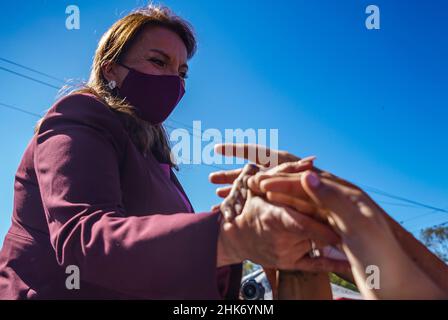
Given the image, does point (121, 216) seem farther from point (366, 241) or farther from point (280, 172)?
point (366, 241)

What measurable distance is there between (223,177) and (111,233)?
44cm

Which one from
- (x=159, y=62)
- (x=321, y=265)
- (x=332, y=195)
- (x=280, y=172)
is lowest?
(x=321, y=265)

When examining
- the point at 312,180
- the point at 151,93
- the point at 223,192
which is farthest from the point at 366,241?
the point at 151,93

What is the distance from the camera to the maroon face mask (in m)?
2.61

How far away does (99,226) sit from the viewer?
4.35ft

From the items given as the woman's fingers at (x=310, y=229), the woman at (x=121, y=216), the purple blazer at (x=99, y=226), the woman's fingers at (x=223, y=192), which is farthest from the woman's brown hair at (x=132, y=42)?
the woman's fingers at (x=310, y=229)

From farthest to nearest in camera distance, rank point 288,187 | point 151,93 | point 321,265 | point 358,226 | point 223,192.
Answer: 1. point 151,93
2. point 223,192
3. point 321,265
4. point 288,187
5. point 358,226

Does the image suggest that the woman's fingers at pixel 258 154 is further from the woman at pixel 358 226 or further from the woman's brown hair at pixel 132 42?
the woman's brown hair at pixel 132 42

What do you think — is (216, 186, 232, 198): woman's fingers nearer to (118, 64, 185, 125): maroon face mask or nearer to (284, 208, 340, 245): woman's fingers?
(284, 208, 340, 245): woman's fingers

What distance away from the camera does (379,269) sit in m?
1.15

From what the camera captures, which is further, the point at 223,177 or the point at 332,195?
the point at 223,177

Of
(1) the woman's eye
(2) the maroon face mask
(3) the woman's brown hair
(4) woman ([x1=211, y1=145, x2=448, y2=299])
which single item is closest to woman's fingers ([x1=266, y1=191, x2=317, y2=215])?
(4) woman ([x1=211, y1=145, x2=448, y2=299])
